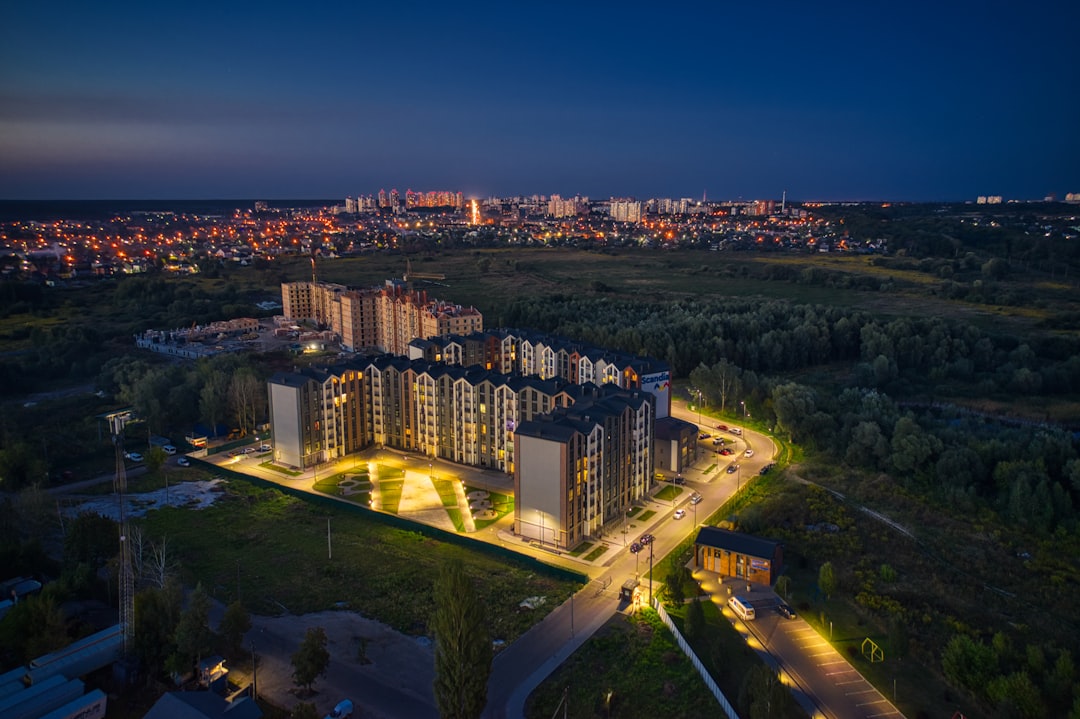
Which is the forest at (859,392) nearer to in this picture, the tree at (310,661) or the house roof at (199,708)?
the tree at (310,661)

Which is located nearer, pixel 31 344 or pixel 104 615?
A: pixel 104 615

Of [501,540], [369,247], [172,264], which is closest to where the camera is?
[501,540]

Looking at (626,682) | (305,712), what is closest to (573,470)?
(626,682)

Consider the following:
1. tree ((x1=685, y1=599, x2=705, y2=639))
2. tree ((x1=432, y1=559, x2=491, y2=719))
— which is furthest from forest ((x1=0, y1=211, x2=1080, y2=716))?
tree ((x1=432, y1=559, x2=491, y2=719))

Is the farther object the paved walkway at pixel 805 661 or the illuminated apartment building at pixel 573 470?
the illuminated apartment building at pixel 573 470

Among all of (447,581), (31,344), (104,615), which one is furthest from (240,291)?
(447,581)

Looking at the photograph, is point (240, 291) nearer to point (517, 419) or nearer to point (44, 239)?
point (517, 419)

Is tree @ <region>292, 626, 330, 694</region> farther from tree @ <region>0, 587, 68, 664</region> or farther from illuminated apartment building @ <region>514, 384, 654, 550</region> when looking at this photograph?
illuminated apartment building @ <region>514, 384, 654, 550</region>

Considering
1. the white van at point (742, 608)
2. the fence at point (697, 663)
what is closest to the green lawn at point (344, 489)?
the fence at point (697, 663)
